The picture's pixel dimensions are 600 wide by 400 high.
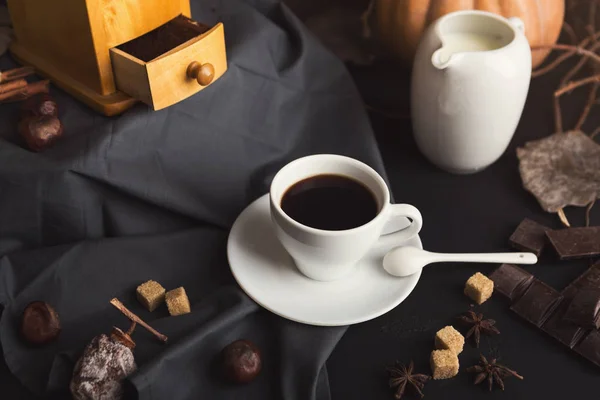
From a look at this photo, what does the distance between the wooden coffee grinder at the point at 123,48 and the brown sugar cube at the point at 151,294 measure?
0.79ft

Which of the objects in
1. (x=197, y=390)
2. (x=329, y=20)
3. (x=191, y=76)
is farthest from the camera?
(x=329, y=20)

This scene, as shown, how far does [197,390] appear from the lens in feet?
2.73

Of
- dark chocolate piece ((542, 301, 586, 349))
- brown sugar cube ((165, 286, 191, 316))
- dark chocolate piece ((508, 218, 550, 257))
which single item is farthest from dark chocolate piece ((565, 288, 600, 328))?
brown sugar cube ((165, 286, 191, 316))

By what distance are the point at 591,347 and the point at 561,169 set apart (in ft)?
1.17

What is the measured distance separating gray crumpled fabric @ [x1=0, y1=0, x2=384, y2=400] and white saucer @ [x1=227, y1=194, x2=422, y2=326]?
0.07ft

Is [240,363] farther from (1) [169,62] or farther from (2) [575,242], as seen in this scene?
(2) [575,242]

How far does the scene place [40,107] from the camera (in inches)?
38.7

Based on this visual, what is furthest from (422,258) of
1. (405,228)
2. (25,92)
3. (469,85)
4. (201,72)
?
(25,92)

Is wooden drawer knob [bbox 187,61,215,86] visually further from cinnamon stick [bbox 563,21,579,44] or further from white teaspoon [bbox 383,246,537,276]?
cinnamon stick [bbox 563,21,579,44]

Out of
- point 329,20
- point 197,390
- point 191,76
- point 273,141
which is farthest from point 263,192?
point 329,20

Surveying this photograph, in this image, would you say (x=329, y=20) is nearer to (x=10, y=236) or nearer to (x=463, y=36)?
(x=463, y=36)

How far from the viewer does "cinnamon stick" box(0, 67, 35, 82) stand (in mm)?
1058

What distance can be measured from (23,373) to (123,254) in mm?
205

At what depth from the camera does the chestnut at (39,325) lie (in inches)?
33.7
